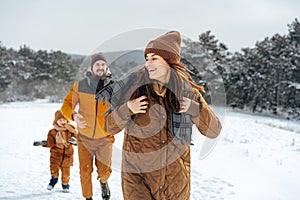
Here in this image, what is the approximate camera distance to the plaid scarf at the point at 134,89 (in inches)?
86.4

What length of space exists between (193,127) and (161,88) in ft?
1.27

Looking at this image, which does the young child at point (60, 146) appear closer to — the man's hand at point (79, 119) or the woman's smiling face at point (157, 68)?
the man's hand at point (79, 119)

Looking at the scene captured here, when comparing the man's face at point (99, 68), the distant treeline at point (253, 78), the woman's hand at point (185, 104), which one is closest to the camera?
the woman's hand at point (185, 104)

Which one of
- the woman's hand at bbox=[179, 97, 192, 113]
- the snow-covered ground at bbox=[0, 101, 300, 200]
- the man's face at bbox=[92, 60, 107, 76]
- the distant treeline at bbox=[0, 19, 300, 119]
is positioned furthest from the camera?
the distant treeline at bbox=[0, 19, 300, 119]

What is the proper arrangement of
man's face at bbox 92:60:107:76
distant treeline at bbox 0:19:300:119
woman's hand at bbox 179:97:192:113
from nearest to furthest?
1. woman's hand at bbox 179:97:192:113
2. man's face at bbox 92:60:107:76
3. distant treeline at bbox 0:19:300:119

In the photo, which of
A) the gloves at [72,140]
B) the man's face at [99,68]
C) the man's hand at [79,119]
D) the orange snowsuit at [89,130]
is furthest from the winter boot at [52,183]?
the man's face at [99,68]

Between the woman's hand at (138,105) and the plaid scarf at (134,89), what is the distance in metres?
0.10

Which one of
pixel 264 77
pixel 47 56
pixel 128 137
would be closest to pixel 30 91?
pixel 47 56

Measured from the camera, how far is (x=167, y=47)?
2.24 metres

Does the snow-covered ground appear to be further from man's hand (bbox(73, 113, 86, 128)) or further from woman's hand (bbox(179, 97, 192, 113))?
woman's hand (bbox(179, 97, 192, 113))

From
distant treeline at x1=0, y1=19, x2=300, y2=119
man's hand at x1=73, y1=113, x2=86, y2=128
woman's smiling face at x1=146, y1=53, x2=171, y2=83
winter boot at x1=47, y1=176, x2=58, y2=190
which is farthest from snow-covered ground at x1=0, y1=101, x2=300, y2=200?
distant treeline at x1=0, y1=19, x2=300, y2=119

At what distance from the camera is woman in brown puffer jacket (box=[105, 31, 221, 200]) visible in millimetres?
2191

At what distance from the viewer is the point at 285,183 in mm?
5367

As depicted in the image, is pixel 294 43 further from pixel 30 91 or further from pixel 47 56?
pixel 47 56
